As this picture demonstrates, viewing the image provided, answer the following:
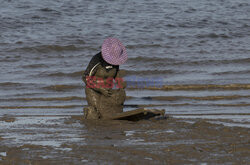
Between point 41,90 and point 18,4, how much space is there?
520 inches

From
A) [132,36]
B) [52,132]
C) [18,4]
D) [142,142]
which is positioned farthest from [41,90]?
[18,4]

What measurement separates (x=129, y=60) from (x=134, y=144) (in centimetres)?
872

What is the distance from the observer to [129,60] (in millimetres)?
13633

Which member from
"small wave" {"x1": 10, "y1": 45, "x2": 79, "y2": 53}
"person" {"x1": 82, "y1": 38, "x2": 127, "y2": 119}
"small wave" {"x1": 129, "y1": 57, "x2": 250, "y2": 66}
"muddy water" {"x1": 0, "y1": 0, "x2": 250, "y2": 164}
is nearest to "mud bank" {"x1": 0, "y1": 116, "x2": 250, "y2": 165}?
"muddy water" {"x1": 0, "y1": 0, "x2": 250, "y2": 164}

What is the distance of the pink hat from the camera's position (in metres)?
6.11

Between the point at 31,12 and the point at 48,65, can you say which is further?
the point at 31,12

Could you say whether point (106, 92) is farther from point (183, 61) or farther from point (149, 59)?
point (149, 59)

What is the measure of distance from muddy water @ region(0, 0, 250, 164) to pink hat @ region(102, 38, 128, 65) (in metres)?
0.89

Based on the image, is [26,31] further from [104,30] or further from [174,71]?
[174,71]

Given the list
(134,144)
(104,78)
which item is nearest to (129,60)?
(104,78)

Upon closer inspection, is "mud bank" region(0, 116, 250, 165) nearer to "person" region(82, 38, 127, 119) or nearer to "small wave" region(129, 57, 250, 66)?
"person" region(82, 38, 127, 119)

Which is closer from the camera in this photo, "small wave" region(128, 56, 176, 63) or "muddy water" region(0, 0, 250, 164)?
"muddy water" region(0, 0, 250, 164)

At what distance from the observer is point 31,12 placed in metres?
21.0

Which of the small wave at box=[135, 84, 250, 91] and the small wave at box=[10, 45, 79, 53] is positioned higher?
the small wave at box=[135, 84, 250, 91]
